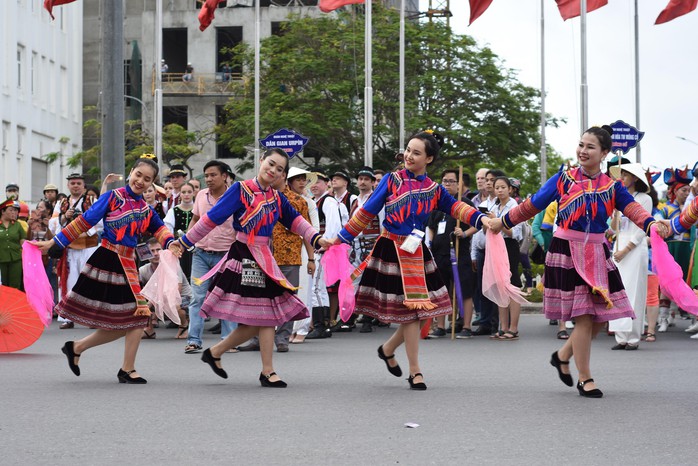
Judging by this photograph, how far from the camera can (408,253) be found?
10.1 metres

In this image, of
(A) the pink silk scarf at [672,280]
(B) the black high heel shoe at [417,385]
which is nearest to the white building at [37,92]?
(B) the black high heel shoe at [417,385]

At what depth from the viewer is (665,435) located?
24.9 feet

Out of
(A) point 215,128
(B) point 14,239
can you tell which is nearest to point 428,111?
(A) point 215,128

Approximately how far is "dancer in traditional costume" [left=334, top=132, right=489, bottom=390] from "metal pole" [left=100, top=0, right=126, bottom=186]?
318 inches

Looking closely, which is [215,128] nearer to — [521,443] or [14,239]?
[14,239]

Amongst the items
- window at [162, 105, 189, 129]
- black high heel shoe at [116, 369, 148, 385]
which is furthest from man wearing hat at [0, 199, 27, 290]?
window at [162, 105, 189, 129]

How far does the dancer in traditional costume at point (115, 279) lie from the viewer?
34.3 ft

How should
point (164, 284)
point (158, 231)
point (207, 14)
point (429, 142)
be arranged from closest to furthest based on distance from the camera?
point (429, 142), point (158, 231), point (164, 284), point (207, 14)

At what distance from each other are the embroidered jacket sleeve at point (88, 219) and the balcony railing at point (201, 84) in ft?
153

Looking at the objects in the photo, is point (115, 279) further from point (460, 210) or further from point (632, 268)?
point (632, 268)

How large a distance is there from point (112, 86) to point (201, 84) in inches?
1589

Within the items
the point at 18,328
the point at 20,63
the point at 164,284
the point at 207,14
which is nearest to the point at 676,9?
the point at 207,14

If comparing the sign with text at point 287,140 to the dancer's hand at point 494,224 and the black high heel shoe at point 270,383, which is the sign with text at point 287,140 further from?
the dancer's hand at point 494,224

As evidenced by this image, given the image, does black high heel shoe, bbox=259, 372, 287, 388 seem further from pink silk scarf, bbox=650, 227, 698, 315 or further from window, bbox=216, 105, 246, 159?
window, bbox=216, 105, 246, 159
